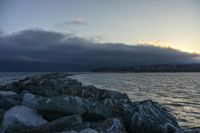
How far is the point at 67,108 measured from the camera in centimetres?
1221

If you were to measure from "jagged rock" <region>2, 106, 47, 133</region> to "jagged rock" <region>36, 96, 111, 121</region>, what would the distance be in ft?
1.30

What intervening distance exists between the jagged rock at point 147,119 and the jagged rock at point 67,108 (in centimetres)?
82

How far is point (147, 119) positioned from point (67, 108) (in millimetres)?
2641

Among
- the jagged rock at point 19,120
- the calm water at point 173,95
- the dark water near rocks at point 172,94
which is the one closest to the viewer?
the jagged rock at point 19,120

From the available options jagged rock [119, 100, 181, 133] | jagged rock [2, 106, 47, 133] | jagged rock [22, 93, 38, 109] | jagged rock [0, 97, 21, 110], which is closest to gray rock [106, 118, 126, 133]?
jagged rock [119, 100, 181, 133]

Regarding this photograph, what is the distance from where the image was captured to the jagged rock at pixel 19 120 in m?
10.8

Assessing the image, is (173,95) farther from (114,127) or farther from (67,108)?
(114,127)

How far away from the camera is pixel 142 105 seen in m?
13.0

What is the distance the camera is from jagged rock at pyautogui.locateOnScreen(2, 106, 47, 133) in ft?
35.3

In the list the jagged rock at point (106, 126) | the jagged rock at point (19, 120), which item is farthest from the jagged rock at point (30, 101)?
the jagged rock at point (106, 126)

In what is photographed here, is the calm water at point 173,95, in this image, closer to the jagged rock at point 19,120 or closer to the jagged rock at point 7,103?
the jagged rock at point 7,103

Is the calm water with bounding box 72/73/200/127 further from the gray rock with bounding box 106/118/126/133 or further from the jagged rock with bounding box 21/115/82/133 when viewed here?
the jagged rock with bounding box 21/115/82/133

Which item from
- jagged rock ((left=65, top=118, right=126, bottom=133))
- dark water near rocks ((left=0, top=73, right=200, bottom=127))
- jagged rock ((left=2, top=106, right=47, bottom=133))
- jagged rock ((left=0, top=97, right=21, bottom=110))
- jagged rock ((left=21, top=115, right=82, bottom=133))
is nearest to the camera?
jagged rock ((left=65, top=118, right=126, bottom=133))

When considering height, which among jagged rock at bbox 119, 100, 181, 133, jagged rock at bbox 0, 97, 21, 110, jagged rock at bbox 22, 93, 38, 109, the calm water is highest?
jagged rock at bbox 22, 93, 38, 109
